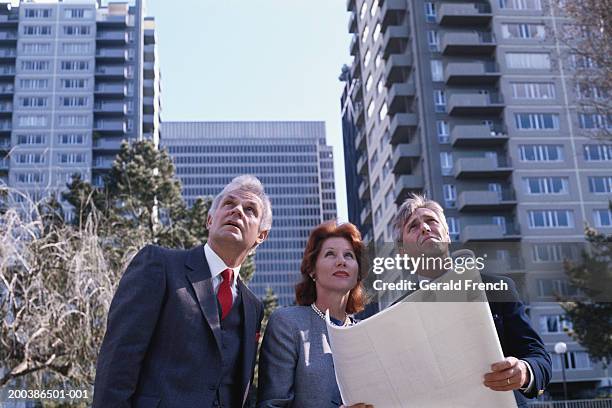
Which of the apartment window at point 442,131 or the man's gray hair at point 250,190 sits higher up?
the apartment window at point 442,131

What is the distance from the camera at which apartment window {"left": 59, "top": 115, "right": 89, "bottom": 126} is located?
6271 cm

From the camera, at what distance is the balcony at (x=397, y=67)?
40.0 metres

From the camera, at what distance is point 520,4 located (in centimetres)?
3972

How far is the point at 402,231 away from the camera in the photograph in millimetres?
2973

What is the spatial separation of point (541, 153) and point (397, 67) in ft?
29.8

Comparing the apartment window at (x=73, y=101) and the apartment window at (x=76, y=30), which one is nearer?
the apartment window at (x=73, y=101)

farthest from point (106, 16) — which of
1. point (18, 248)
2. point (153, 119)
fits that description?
point (18, 248)

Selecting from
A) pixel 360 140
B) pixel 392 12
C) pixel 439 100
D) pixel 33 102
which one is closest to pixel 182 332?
pixel 439 100

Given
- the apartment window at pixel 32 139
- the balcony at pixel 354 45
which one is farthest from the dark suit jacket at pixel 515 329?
the apartment window at pixel 32 139

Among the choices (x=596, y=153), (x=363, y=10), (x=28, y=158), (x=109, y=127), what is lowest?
→ (x=596, y=153)

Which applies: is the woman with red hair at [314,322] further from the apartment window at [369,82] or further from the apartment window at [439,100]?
the apartment window at [369,82]

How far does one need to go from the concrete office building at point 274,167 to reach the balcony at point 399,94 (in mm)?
67079

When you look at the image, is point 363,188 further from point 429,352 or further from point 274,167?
point 274,167

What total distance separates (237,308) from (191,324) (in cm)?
26
